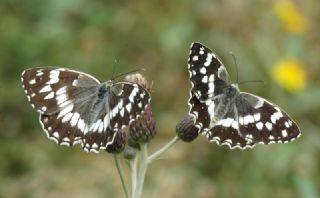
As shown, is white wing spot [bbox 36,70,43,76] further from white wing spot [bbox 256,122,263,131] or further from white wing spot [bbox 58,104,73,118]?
white wing spot [bbox 256,122,263,131]

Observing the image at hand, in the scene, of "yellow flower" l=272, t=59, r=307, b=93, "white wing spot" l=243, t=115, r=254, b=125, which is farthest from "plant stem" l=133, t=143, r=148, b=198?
"yellow flower" l=272, t=59, r=307, b=93

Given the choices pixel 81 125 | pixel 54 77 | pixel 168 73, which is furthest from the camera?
pixel 168 73

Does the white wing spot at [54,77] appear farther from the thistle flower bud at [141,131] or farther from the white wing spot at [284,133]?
the white wing spot at [284,133]

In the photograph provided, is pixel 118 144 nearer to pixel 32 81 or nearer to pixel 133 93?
pixel 133 93

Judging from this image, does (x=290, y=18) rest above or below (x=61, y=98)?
above

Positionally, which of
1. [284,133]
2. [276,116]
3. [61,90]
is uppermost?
[61,90]

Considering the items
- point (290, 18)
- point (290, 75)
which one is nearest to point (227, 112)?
point (290, 75)

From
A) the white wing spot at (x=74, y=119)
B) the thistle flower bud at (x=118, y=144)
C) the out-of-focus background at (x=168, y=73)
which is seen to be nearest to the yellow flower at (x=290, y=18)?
the out-of-focus background at (x=168, y=73)
